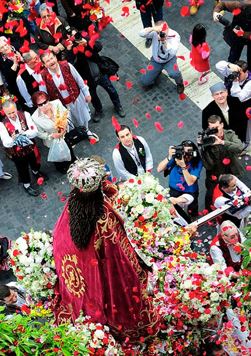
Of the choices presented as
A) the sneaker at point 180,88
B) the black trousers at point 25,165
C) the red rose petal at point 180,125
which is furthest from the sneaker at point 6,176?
the sneaker at point 180,88

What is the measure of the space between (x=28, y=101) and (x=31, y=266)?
15.0 feet

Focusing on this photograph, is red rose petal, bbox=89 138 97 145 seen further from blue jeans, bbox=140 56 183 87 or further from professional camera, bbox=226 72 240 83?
professional camera, bbox=226 72 240 83

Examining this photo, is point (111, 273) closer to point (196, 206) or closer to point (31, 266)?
point (31, 266)

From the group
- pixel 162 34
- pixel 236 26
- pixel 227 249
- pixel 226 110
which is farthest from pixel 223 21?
pixel 227 249

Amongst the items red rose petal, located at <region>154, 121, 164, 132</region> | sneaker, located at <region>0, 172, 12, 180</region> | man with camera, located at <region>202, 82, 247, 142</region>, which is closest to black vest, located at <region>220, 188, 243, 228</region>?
man with camera, located at <region>202, 82, 247, 142</region>

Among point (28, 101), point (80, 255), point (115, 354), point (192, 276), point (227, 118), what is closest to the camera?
point (80, 255)

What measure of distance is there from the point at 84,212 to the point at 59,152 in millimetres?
5012

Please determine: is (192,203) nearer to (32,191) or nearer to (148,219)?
(32,191)

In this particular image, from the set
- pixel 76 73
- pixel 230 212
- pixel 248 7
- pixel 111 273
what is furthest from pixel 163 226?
pixel 248 7

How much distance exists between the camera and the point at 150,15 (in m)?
12.1

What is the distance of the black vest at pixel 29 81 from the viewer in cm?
1047

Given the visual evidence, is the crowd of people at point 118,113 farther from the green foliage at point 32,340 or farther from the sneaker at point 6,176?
the green foliage at point 32,340

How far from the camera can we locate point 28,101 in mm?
10844

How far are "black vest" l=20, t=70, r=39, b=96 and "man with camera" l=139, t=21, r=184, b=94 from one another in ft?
6.11
